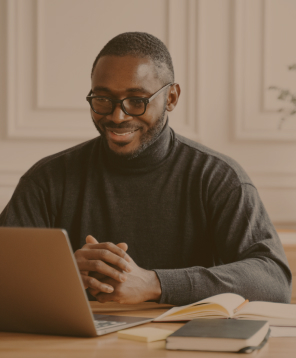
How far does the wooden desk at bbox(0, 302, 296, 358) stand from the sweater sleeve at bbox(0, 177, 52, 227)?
66 centimetres

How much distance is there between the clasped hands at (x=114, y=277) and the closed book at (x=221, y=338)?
11.5 inches

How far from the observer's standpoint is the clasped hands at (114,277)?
42.7 inches

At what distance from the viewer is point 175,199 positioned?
1.53m

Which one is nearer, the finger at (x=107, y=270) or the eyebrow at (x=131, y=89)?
the finger at (x=107, y=270)

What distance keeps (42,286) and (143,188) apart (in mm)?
777

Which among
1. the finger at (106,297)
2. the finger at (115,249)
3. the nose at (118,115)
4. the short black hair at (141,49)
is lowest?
the finger at (106,297)

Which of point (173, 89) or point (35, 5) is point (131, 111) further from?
point (35, 5)

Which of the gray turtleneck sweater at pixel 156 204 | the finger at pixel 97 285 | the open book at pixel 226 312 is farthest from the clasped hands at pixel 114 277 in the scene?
the gray turtleneck sweater at pixel 156 204

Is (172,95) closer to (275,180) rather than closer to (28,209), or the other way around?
(28,209)

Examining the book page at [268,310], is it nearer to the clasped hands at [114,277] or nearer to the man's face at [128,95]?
the clasped hands at [114,277]

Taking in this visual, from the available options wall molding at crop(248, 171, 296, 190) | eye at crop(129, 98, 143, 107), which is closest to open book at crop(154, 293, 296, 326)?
eye at crop(129, 98, 143, 107)

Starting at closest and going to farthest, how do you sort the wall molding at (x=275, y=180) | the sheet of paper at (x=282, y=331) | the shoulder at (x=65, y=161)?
1. the sheet of paper at (x=282, y=331)
2. the shoulder at (x=65, y=161)
3. the wall molding at (x=275, y=180)

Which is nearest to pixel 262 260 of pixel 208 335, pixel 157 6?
pixel 208 335

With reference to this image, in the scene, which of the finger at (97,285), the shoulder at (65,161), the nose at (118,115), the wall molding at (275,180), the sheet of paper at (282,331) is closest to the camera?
the sheet of paper at (282,331)
